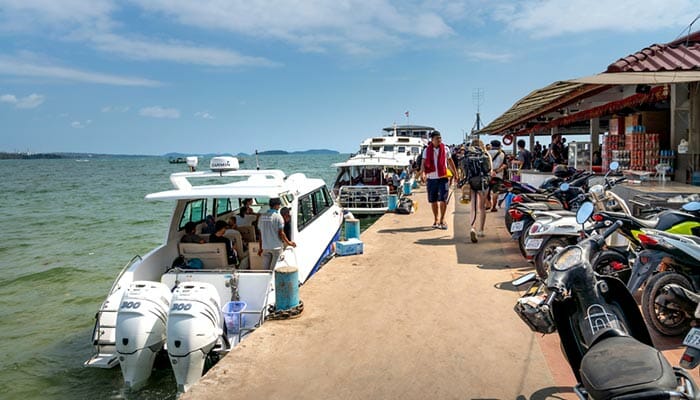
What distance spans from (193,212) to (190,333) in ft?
11.5

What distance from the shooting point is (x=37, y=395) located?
227 inches

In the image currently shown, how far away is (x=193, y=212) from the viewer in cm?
777

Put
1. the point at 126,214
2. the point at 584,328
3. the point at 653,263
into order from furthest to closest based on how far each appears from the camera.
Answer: the point at 126,214, the point at 653,263, the point at 584,328

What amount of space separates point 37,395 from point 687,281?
6656mm

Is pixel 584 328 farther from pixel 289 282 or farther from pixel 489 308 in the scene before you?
pixel 289 282

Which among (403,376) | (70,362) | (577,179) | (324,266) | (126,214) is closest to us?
(403,376)

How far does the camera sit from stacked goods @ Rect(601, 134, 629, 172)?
11219mm

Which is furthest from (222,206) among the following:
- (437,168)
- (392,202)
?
(392,202)

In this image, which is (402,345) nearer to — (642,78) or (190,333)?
(190,333)

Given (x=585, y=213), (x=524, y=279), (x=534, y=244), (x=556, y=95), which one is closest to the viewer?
(x=524, y=279)

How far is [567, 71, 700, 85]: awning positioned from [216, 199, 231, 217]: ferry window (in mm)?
6052

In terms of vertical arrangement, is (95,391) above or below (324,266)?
below

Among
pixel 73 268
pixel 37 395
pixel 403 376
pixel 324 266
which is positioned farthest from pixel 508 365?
pixel 73 268

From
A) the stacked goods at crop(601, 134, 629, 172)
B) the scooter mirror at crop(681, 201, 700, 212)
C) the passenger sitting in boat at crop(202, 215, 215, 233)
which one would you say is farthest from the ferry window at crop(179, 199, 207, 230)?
the stacked goods at crop(601, 134, 629, 172)
